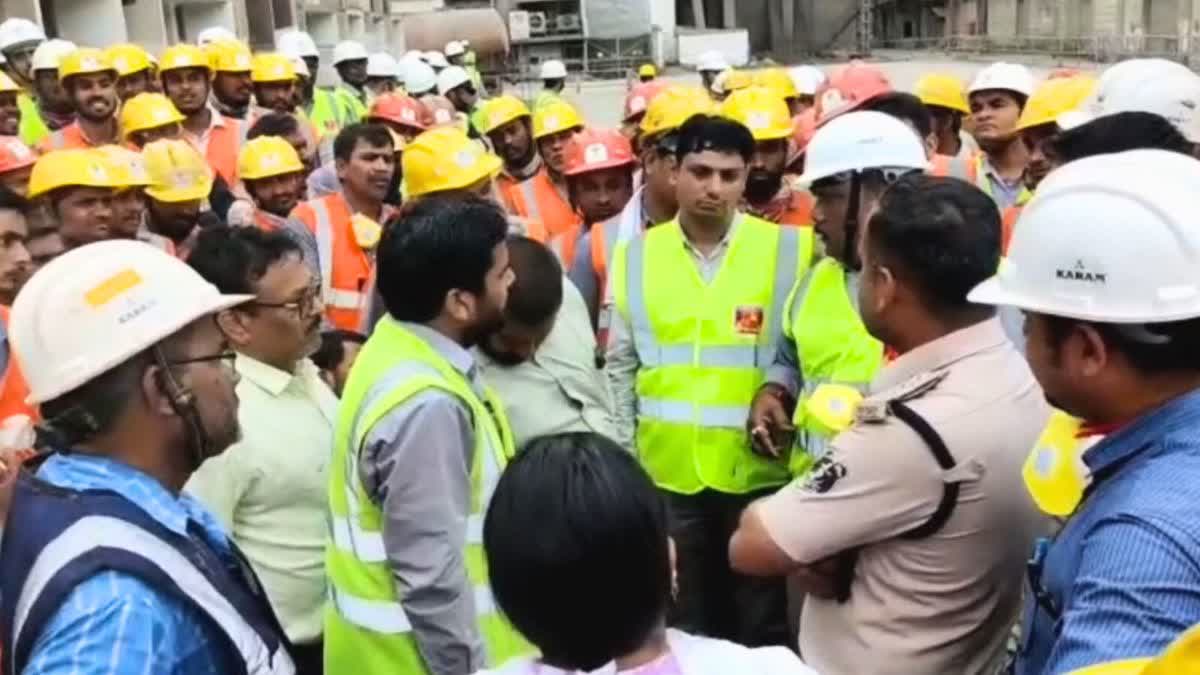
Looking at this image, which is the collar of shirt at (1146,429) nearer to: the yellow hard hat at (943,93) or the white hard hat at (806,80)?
the yellow hard hat at (943,93)

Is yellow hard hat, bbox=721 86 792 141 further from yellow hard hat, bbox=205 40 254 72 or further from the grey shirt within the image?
yellow hard hat, bbox=205 40 254 72

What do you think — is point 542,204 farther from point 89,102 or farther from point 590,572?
point 590,572

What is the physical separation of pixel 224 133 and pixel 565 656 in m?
6.68

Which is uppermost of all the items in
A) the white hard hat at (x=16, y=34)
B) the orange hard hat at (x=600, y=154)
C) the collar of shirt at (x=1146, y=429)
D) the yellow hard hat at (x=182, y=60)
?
the white hard hat at (x=16, y=34)

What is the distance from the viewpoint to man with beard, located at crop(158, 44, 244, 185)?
24.4 feet

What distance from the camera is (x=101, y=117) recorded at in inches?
290

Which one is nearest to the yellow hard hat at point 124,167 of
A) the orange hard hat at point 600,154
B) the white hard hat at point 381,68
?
the orange hard hat at point 600,154

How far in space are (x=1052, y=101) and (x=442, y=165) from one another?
2.56 m

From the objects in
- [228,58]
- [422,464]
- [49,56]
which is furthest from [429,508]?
[49,56]

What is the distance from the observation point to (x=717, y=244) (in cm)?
388

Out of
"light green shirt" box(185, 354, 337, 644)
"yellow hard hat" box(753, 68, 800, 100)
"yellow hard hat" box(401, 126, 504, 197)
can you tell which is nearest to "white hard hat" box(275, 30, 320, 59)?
"yellow hard hat" box(753, 68, 800, 100)

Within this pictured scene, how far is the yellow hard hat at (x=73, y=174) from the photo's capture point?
4.88 m

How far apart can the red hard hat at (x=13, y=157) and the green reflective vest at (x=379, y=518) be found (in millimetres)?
3840

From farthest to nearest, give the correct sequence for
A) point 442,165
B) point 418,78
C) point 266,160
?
point 418,78
point 266,160
point 442,165
